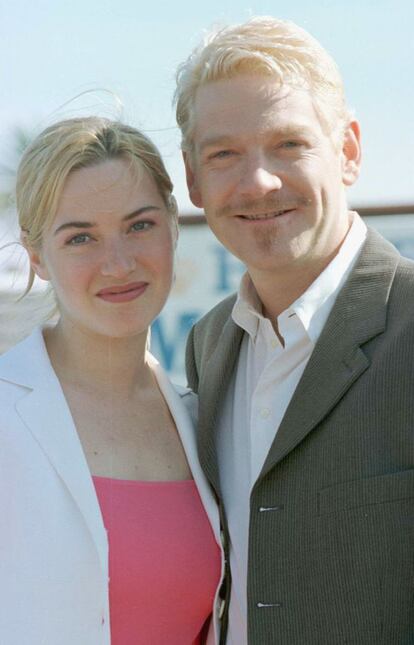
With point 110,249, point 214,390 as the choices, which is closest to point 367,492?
point 214,390

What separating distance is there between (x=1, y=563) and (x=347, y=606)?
87cm

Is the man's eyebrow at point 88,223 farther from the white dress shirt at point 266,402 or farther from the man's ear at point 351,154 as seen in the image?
the man's ear at point 351,154

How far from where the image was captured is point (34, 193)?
2.98m

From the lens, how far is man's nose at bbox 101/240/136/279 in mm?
2939

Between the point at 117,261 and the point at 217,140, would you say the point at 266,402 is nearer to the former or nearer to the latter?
the point at 117,261

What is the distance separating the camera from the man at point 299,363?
2.58 m

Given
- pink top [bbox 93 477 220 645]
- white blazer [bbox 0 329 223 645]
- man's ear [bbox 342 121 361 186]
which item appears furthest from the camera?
man's ear [bbox 342 121 361 186]

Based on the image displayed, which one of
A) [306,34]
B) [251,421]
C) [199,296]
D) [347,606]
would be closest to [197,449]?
[251,421]

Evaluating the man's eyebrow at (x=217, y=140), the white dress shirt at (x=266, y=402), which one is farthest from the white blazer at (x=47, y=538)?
the man's eyebrow at (x=217, y=140)

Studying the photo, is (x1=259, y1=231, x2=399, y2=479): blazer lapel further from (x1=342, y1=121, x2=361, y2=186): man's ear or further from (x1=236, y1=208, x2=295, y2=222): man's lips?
(x1=342, y1=121, x2=361, y2=186): man's ear

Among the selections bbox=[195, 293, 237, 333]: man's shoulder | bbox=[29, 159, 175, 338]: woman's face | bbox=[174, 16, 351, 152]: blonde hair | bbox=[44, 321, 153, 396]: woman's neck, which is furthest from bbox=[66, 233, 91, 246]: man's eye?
bbox=[195, 293, 237, 333]: man's shoulder

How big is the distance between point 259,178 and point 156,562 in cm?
110

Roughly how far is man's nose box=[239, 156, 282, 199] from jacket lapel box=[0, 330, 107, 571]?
0.75 metres

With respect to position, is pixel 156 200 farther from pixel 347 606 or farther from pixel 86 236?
pixel 347 606
